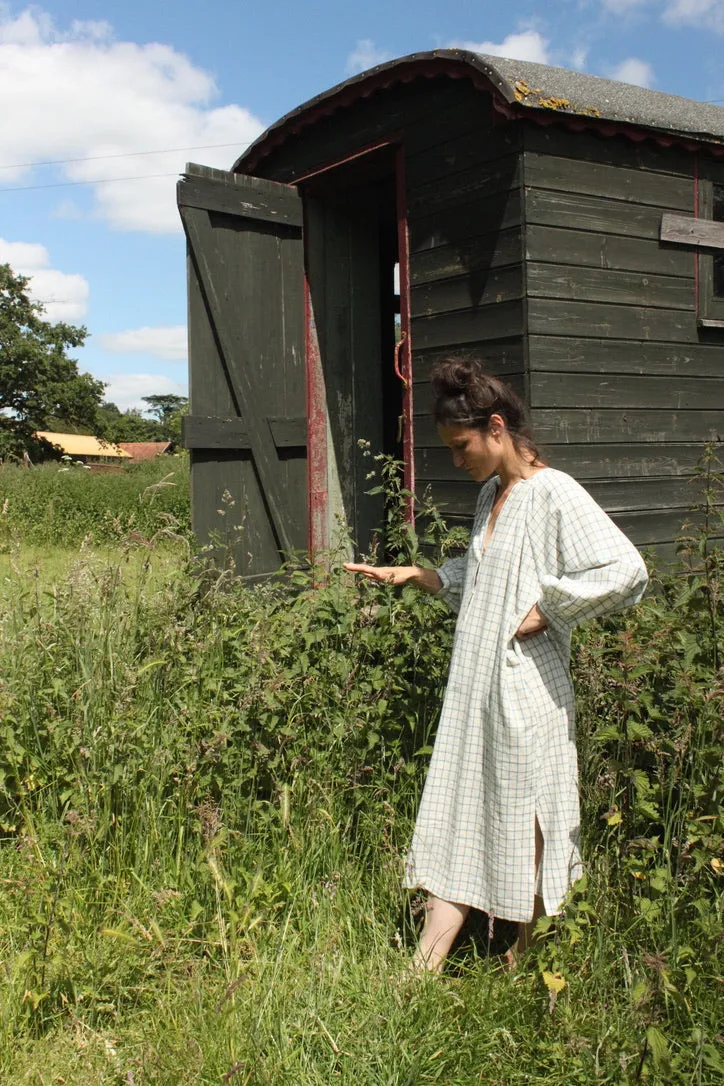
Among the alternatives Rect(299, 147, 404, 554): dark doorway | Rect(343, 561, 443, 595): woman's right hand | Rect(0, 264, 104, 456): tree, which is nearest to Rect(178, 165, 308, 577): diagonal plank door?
Rect(299, 147, 404, 554): dark doorway

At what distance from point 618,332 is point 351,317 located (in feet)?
7.63

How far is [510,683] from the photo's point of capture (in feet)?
8.71

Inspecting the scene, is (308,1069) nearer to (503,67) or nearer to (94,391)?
(503,67)

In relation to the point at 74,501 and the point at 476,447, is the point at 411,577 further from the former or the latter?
the point at 74,501

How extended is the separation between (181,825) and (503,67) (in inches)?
164

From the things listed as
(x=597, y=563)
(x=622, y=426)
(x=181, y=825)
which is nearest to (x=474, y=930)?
(x=181, y=825)

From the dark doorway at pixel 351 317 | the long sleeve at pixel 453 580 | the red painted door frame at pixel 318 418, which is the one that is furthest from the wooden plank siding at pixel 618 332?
the long sleeve at pixel 453 580

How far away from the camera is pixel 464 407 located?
277cm

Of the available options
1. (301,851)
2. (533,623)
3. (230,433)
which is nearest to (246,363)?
(230,433)

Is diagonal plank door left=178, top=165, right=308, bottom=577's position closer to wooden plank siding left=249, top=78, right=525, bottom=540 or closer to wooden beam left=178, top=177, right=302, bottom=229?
wooden beam left=178, top=177, right=302, bottom=229

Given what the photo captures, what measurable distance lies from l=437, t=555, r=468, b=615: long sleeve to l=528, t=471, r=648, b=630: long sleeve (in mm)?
459

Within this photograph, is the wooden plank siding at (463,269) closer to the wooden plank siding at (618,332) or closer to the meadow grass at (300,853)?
the wooden plank siding at (618,332)

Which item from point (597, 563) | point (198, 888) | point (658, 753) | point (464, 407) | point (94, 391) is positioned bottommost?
point (198, 888)

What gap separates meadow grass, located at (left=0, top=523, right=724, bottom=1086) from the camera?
2.30 metres
